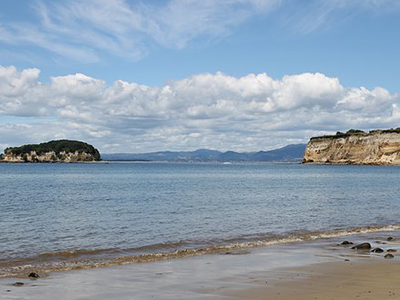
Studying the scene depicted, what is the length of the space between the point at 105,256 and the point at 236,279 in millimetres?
7597

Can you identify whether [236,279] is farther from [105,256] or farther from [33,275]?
[105,256]

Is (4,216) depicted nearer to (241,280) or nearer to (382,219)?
(241,280)

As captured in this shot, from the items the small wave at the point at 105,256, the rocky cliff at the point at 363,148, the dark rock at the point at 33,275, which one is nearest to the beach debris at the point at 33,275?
the dark rock at the point at 33,275

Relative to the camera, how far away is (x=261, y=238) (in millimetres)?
24000

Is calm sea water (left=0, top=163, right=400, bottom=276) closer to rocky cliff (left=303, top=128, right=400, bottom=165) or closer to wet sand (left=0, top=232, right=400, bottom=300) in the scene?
wet sand (left=0, top=232, right=400, bottom=300)

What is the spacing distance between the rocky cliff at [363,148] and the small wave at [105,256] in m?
155

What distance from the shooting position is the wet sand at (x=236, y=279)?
11742 millimetres

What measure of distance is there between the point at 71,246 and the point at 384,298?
1477 centimetres

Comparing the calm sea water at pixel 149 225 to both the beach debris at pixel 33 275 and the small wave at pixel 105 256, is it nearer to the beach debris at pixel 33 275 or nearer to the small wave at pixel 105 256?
the small wave at pixel 105 256

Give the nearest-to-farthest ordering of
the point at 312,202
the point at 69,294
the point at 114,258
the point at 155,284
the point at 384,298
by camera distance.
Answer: the point at 384,298
the point at 69,294
the point at 155,284
the point at 114,258
the point at 312,202

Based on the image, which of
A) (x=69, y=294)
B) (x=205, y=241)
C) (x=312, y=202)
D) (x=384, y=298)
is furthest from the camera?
(x=312, y=202)

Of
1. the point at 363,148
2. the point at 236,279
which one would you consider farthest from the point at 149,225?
the point at 363,148

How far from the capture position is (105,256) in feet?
62.6

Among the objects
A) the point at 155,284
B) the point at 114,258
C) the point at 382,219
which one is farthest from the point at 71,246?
the point at 382,219
